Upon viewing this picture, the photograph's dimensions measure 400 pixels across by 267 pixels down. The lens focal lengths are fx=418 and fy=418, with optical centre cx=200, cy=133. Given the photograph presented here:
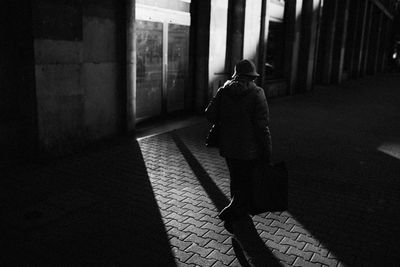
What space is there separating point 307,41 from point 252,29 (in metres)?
5.40

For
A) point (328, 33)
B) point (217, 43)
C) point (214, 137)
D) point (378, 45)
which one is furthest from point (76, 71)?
point (378, 45)

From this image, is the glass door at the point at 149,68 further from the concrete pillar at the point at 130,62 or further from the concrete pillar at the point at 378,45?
the concrete pillar at the point at 378,45

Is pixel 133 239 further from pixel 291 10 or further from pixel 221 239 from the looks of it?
pixel 291 10

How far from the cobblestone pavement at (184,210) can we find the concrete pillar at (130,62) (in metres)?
0.80

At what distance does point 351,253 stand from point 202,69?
8.36 meters

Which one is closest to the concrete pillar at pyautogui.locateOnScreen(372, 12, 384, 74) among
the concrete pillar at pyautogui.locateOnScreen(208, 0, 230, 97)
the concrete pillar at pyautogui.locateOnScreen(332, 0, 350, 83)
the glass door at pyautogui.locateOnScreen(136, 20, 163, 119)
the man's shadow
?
the concrete pillar at pyautogui.locateOnScreen(332, 0, 350, 83)

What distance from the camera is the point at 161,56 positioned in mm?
10742

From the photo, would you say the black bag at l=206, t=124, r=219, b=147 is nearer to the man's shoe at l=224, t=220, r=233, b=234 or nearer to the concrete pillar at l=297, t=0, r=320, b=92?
the man's shoe at l=224, t=220, r=233, b=234

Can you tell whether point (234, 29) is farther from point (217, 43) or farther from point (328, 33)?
point (328, 33)

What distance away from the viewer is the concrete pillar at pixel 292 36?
16.8 m

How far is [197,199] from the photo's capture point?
216 inches

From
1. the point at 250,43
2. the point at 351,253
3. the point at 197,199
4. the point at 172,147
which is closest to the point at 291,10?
the point at 250,43

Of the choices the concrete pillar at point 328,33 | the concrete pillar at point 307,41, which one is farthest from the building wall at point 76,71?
the concrete pillar at point 328,33

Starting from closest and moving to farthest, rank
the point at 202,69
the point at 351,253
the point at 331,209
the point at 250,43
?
1. the point at 351,253
2. the point at 331,209
3. the point at 202,69
4. the point at 250,43
